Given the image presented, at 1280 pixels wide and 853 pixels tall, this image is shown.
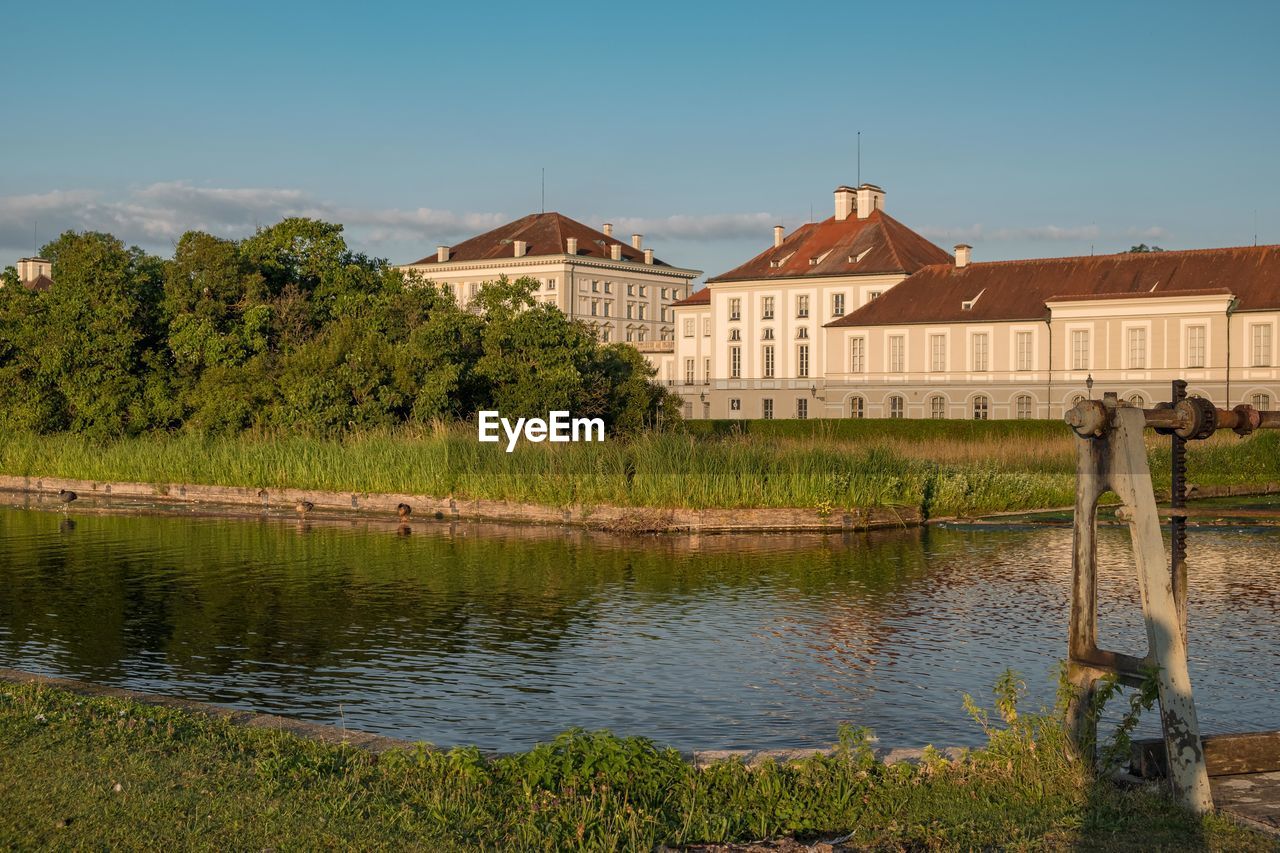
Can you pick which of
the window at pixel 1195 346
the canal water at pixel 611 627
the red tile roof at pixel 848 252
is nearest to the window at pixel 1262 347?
the window at pixel 1195 346

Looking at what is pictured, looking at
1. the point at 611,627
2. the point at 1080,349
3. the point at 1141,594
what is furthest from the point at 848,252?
the point at 1141,594

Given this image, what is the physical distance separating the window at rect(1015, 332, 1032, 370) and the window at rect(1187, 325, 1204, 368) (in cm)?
820

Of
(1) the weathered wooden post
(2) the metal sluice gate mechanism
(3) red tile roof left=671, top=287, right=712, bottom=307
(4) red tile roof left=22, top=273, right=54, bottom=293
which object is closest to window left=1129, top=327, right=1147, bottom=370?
(3) red tile roof left=671, top=287, right=712, bottom=307

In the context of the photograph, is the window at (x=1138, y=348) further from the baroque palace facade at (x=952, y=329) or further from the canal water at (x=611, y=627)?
the canal water at (x=611, y=627)

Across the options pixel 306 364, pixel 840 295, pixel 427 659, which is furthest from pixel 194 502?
pixel 840 295

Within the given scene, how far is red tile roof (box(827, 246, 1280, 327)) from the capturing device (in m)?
66.6

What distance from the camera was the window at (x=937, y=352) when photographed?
7538 centimetres

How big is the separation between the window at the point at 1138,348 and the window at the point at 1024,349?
5.56m

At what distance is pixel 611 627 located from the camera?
13.9 meters

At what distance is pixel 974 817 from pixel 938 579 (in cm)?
1121

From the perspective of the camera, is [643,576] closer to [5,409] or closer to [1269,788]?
[1269,788]

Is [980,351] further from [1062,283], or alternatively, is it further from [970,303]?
[1062,283]

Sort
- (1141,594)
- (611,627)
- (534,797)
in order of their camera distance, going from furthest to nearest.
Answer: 1. (611,627)
2. (1141,594)
3. (534,797)

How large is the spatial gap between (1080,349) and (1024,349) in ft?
10.5
